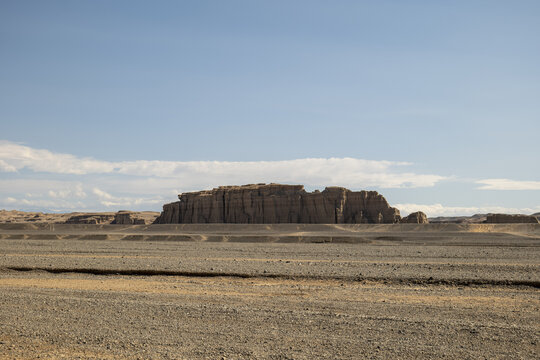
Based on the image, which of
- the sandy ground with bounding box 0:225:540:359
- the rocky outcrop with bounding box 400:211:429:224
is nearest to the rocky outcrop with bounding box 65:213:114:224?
the rocky outcrop with bounding box 400:211:429:224

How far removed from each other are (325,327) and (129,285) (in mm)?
10374

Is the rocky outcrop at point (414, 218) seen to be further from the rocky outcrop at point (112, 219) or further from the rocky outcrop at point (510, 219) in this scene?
the rocky outcrop at point (112, 219)

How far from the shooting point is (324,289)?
18000mm

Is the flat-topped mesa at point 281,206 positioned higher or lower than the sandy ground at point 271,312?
higher

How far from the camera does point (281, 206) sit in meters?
93.9

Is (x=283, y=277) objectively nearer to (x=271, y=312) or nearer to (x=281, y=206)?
(x=271, y=312)

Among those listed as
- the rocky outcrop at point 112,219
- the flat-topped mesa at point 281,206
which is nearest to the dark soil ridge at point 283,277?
the flat-topped mesa at point 281,206

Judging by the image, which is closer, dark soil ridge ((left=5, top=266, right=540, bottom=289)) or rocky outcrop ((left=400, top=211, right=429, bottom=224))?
dark soil ridge ((left=5, top=266, right=540, bottom=289))

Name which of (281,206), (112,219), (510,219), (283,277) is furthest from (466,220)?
(283,277)

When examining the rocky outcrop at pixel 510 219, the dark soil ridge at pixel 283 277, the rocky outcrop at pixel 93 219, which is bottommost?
the dark soil ridge at pixel 283 277

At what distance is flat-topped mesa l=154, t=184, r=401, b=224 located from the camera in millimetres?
89250

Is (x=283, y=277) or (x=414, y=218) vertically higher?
(x=414, y=218)

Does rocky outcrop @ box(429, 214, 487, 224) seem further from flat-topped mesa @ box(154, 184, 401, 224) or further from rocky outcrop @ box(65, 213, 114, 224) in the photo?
rocky outcrop @ box(65, 213, 114, 224)

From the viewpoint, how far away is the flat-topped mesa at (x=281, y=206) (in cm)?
8925
